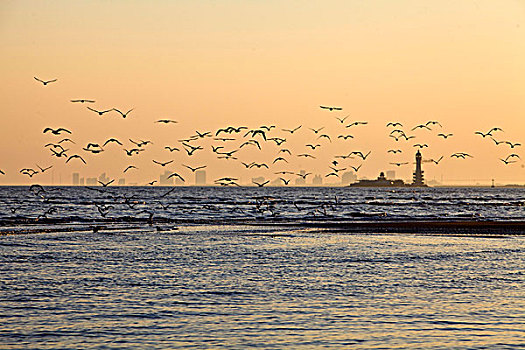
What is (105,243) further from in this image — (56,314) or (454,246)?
(56,314)

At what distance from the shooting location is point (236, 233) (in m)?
58.9

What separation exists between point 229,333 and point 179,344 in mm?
1630

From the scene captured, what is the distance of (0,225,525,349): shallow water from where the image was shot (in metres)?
18.6

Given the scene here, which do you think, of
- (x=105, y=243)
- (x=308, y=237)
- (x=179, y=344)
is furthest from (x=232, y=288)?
(x=308, y=237)

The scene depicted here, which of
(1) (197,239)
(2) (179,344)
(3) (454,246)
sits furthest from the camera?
(1) (197,239)

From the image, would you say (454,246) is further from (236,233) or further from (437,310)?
(437,310)

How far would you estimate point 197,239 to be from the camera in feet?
168

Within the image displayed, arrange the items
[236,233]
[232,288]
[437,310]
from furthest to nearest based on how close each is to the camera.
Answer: [236,233]
[232,288]
[437,310]

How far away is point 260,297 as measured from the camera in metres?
24.4

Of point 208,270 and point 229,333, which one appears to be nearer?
point 229,333

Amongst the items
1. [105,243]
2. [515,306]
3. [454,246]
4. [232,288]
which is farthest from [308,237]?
[515,306]

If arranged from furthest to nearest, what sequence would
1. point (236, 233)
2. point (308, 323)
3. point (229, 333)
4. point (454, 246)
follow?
point (236, 233) → point (454, 246) → point (308, 323) → point (229, 333)

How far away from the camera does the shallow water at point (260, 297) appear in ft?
61.2

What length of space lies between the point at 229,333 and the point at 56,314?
5522mm
